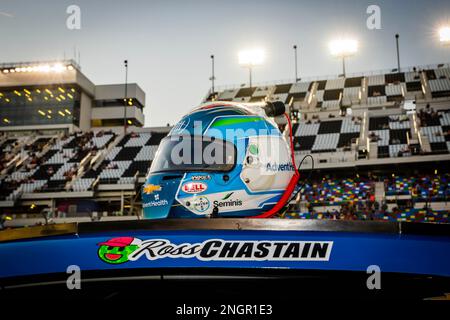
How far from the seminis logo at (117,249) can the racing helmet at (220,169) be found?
1.28 m

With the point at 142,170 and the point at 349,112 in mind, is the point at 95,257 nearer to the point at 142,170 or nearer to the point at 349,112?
the point at 142,170

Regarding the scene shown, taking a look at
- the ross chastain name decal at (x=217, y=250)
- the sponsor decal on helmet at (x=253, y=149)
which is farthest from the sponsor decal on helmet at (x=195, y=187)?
the ross chastain name decal at (x=217, y=250)

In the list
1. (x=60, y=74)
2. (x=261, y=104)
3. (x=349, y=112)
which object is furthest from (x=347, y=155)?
(x=60, y=74)

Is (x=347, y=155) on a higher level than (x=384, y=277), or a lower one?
higher

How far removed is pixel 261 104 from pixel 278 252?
7.59 feet

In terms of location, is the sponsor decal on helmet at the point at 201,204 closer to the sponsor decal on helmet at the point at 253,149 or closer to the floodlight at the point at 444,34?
the sponsor decal on helmet at the point at 253,149

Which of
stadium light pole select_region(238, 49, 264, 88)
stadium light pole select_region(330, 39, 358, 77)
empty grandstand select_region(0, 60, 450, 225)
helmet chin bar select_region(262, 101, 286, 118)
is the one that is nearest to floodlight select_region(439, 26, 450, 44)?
empty grandstand select_region(0, 60, 450, 225)

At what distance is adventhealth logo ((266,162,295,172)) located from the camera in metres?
3.12

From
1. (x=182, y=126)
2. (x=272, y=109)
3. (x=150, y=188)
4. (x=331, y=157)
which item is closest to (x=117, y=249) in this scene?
(x=150, y=188)

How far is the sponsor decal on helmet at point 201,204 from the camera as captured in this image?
288 cm

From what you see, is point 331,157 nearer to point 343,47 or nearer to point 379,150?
point 379,150

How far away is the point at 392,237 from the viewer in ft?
4.45

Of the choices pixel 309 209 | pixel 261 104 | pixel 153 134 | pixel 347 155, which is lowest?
pixel 309 209
